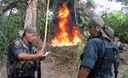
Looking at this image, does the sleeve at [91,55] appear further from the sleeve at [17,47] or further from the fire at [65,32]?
the fire at [65,32]

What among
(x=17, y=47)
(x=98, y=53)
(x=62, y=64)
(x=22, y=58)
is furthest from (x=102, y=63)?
(x=62, y=64)

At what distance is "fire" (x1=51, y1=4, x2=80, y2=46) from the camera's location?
9.88 m

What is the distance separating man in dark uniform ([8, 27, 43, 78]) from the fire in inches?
277

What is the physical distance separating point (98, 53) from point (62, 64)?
566 centimetres

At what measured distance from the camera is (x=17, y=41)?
2531 mm

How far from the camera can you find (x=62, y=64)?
725 cm

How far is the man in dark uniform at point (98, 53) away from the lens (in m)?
1.67

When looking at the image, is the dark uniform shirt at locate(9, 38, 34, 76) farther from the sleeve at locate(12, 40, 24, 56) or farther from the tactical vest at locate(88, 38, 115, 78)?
the tactical vest at locate(88, 38, 115, 78)

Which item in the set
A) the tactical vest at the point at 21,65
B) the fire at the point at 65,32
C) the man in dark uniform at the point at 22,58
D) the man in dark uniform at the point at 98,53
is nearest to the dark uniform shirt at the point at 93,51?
the man in dark uniform at the point at 98,53

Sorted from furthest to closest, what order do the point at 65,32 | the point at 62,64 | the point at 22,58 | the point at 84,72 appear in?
the point at 65,32, the point at 62,64, the point at 22,58, the point at 84,72

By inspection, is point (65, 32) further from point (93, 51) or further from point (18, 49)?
point (93, 51)

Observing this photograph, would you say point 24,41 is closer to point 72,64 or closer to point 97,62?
point 97,62

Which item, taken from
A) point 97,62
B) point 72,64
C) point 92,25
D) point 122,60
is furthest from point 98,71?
point 122,60

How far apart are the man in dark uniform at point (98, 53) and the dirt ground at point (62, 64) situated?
427 centimetres
